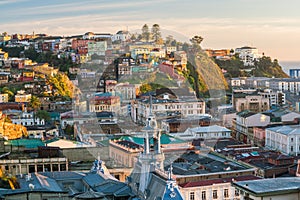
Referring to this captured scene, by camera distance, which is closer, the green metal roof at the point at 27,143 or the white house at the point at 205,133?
the green metal roof at the point at 27,143

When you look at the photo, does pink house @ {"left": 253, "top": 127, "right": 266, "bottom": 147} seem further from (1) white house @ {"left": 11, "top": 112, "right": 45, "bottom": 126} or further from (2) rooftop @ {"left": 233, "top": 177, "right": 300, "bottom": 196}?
(2) rooftop @ {"left": 233, "top": 177, "right": 300, "bottom": 196}

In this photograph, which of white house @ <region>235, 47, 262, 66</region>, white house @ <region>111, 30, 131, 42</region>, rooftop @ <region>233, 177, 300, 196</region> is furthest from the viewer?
white house @ <region>235, 47, 262, 66</region>

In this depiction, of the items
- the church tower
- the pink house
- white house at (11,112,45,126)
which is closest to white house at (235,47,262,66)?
white house at (11,112,45,126)

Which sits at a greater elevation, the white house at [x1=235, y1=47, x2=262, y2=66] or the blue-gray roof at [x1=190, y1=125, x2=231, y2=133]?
the white house at [x1=235, y1=47, x2=262, y2=66]

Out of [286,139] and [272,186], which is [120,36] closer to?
[286,139]

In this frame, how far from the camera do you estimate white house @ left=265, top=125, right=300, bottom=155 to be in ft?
95.6

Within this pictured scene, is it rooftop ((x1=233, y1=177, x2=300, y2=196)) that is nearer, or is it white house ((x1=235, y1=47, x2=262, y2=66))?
rooftop ((x1=233, y1=177, x2=300, y2=196))

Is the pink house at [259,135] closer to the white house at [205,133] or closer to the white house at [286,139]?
the white house at [286,139]

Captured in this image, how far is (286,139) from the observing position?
2920 centimetres

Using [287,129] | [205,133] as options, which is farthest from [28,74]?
[287,129]

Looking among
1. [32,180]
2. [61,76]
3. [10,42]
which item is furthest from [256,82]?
[32,180]

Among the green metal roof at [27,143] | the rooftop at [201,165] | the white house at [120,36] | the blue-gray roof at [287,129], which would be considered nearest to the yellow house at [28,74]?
the white house at [120,36]

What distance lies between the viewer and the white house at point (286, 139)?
29.1m

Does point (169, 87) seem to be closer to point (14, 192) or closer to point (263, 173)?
point (263, 173)
